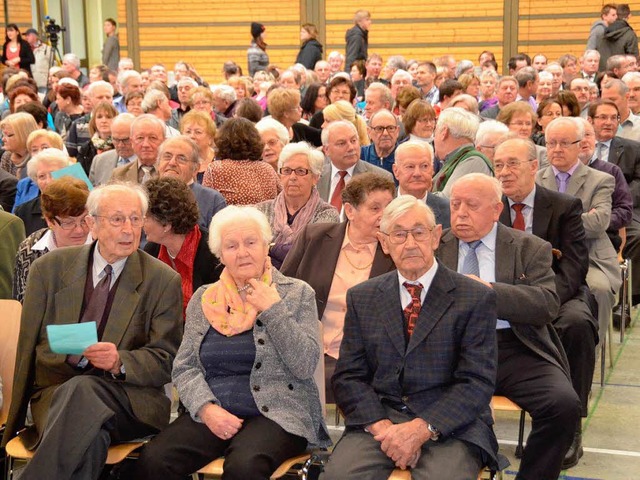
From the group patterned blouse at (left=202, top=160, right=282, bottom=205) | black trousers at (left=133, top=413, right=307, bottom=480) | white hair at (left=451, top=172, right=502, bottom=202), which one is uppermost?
white hair at (left=451, top=172, right=502, bottom=202)

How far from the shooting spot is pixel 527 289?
142 inches

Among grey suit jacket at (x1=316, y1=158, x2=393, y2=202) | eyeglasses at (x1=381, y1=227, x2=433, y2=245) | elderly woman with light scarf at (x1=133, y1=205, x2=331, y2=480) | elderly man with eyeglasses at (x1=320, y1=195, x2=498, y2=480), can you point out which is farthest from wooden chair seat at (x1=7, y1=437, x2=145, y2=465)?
grey suit jacket at (x1=316, y1=158, x2=393, y2=202)

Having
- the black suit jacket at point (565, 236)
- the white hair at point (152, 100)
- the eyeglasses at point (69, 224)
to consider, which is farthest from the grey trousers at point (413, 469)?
the white hair at point (152, 100)

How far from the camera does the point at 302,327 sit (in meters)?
3.20

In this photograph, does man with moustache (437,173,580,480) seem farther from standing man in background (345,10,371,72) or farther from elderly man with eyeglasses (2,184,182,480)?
standing man in background (345,10,371,72)

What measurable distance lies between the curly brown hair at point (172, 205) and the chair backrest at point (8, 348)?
761 mm

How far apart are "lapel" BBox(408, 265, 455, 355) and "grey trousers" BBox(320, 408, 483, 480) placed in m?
0.29

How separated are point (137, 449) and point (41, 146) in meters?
3.51

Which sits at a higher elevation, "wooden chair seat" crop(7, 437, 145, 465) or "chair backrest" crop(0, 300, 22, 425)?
"chair backrest" crop(0, 300, 22, 425)

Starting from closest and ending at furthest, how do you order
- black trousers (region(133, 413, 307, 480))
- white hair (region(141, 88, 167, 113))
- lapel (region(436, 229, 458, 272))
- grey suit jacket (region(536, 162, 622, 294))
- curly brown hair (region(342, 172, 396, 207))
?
black trousers (region(133, 413, 307, 480)) → lapel (region(436, 229, 458, 272)) → curly brown hair (region(342, 172, 396, 207)) → grey suit jacket (region(536, 162, 622, 294)) → white hair (region(141, 88, 167, 113))

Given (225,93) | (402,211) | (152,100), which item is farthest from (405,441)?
(225,93)

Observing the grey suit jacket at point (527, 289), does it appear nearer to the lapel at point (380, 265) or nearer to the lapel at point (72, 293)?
the lapel at point (380, 265)

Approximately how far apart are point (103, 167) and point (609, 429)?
3.86 meters

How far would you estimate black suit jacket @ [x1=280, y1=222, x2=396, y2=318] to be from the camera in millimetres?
3969
